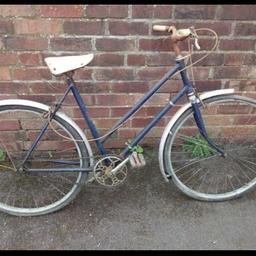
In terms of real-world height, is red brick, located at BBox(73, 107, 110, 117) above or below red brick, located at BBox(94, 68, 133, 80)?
below

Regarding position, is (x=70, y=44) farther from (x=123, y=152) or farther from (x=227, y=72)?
(x=227, y=72)

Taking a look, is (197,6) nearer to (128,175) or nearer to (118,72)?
(118,72)

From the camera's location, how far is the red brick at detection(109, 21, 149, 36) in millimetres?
2387

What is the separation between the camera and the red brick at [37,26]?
2.33 metres

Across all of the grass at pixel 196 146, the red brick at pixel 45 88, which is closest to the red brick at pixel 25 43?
the red brick at pixel 45 88

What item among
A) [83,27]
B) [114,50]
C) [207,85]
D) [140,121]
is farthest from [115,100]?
[207,85]

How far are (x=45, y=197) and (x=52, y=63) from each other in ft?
3.91

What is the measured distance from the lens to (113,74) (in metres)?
2.63

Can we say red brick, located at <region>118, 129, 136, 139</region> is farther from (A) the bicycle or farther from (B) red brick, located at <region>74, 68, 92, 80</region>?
(B) red brick, located at <region>74, 68, 92, 80</region>

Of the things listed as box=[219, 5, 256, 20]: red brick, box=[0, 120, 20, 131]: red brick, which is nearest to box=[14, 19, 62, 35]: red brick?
box=[0, 120, 20, 131]: red brick

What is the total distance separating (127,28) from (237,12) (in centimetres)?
80

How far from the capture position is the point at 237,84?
9.16 feet

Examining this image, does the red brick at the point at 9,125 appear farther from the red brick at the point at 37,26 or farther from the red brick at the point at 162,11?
the red brick at the point at 162,11
